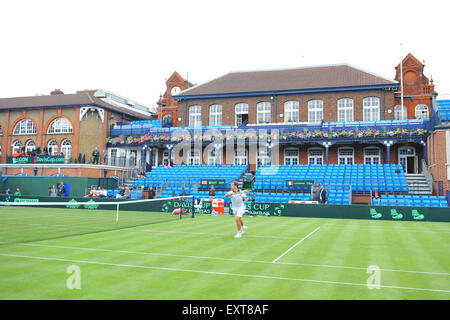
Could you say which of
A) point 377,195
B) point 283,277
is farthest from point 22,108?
point 283,277

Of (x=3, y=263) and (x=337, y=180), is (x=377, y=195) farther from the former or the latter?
(x=3, y=263)

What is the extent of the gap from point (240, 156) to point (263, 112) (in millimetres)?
5617

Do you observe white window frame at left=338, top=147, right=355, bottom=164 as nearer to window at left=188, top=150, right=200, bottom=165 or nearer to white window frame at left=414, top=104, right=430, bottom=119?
white window frame at left=414, top=104, right=430, bottom=119

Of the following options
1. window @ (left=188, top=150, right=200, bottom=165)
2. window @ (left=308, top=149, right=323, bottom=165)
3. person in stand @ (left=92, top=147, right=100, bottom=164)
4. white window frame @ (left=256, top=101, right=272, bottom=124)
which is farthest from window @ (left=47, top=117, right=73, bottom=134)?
window @ (left=308, top=149, right=323, bottom=165)

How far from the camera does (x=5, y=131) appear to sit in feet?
150

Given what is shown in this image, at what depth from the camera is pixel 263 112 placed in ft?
136

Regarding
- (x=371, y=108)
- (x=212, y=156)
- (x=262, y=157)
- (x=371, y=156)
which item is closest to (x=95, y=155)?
(x=212, y=156)

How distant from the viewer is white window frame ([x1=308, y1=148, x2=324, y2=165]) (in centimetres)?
3828

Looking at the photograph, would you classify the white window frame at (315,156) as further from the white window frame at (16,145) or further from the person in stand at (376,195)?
the white window frame at (16,145)

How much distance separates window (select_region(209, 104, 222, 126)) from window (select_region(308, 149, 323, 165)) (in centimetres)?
1088

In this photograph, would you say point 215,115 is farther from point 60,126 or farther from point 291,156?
point 60,126

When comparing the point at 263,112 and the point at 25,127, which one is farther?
the point at 25,127

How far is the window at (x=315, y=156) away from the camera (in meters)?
38.3

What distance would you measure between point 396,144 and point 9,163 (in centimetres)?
4025
